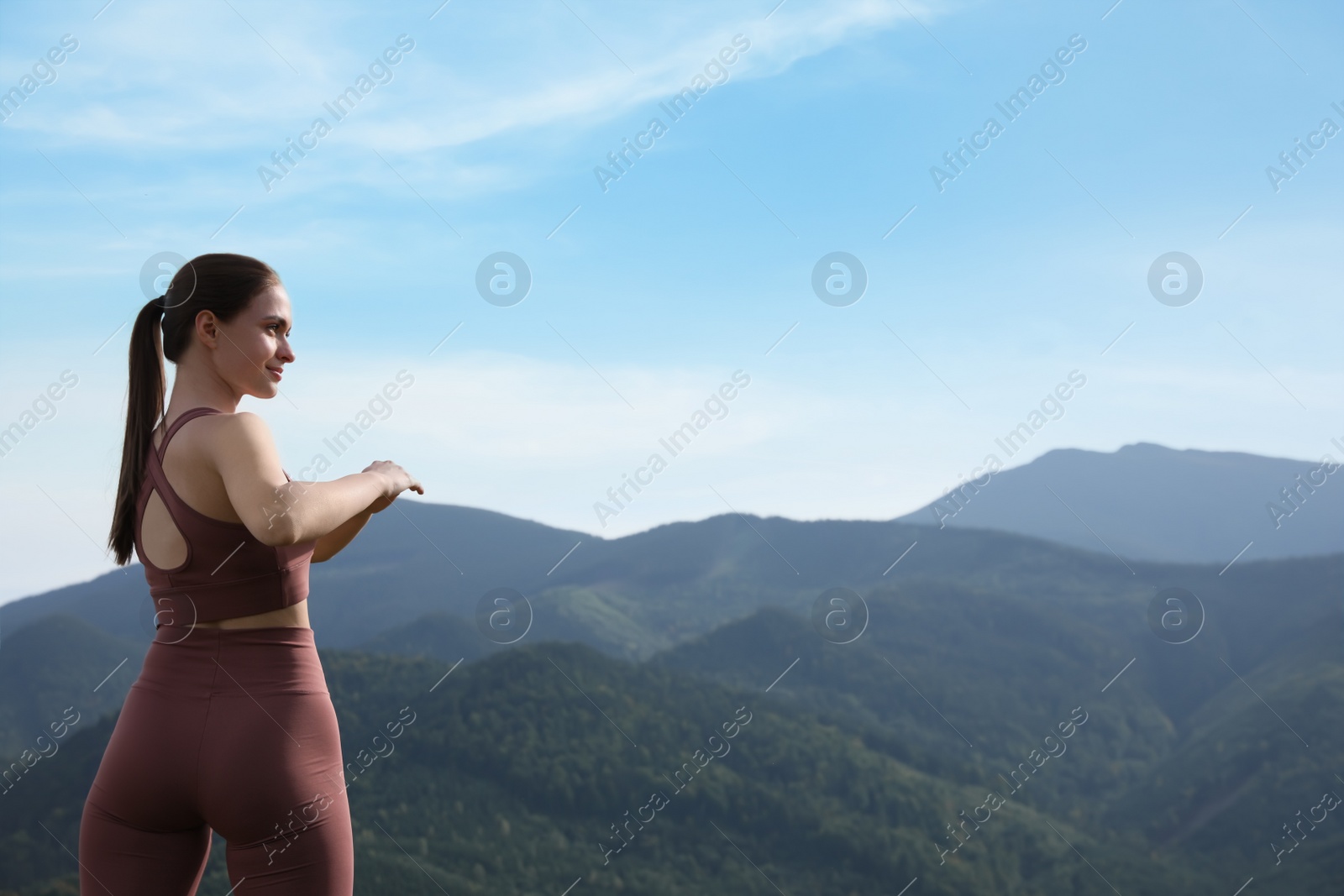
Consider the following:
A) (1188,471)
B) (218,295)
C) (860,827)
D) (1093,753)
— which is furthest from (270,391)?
Result: (1188,471)

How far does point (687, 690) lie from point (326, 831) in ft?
51.5

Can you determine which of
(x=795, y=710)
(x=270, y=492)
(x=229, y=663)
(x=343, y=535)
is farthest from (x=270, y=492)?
(x=795, y=710)

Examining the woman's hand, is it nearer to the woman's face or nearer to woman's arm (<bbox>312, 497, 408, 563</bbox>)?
woman's arm (<bbox>312, 497, 408, 563</bbox>)

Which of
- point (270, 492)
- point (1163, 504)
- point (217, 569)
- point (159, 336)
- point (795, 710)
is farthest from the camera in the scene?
point (1163, 504)

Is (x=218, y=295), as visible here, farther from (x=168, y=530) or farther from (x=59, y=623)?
(x=59, y=623)

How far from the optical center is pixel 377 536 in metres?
26.6

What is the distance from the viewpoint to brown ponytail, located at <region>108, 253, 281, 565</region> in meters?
1.61

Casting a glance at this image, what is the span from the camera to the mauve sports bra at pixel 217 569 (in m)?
1.53

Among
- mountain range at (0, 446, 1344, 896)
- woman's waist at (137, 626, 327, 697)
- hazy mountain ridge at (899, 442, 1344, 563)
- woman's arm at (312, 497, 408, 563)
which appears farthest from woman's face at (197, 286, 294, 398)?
hazy mountain ridge at (899, 442, 1344, 563)

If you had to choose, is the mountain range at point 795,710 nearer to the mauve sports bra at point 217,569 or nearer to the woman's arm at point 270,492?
the mauve sports bra at point 217,569

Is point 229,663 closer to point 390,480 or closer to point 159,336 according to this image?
point 390,480

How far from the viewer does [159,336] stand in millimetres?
1750

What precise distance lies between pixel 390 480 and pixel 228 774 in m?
0.48

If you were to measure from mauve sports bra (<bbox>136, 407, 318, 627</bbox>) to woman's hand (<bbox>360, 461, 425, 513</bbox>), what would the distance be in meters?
0.13
